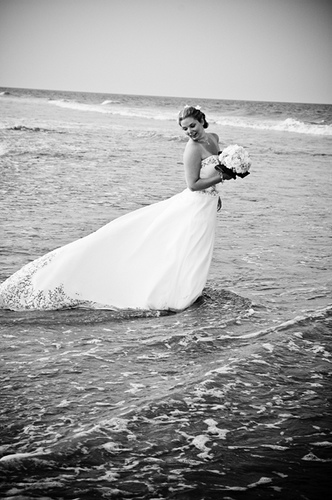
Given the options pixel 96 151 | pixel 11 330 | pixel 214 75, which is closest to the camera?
pixel 11 330

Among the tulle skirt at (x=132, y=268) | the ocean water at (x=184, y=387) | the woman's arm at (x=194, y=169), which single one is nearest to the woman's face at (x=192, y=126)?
the woman's arm at (x=194, y=169)

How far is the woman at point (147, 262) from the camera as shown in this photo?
17.7ft

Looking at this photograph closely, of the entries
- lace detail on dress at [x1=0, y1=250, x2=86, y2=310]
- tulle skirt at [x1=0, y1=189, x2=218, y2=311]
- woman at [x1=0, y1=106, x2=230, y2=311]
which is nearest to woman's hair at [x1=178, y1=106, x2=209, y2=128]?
woman at [x1=0, y1=106, x2=230, y2=311]

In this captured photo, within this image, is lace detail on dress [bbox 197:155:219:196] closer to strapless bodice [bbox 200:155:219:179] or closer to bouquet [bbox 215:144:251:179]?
strapless bodice [bbox 200:155:219:179]

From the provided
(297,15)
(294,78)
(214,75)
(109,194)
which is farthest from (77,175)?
(297,15)

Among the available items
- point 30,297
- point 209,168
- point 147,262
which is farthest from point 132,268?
point 209,168

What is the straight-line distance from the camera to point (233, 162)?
A: 5.29 m

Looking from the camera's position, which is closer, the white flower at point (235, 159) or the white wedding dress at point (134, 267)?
the white flower at point (235, 159)

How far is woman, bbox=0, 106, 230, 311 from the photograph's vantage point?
5391mm

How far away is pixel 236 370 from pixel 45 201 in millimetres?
7339

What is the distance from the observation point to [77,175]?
1431cm

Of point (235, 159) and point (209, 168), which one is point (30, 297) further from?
point (235, 159)

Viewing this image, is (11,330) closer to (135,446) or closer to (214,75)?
(135,446)

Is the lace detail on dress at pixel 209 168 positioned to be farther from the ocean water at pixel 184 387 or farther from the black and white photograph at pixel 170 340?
the ocean water at pixel 184 387
